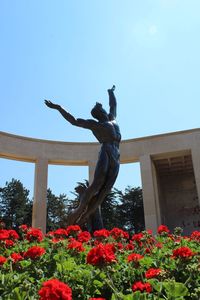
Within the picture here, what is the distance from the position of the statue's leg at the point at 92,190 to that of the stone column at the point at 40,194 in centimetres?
1635

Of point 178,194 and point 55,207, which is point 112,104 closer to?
point 178,194

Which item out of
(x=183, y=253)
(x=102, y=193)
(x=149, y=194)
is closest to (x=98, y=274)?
(x=183, y=253)

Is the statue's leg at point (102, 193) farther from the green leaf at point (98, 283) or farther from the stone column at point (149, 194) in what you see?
the stone column at point (149, 194)

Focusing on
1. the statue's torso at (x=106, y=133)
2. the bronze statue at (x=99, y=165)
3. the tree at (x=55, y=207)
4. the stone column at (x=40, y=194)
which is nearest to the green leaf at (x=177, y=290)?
the bronze statue at (x=99, y=165)

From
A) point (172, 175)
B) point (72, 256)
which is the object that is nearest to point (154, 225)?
point (172, 175)

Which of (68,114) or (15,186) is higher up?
(15,186)

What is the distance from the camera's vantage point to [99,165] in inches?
317

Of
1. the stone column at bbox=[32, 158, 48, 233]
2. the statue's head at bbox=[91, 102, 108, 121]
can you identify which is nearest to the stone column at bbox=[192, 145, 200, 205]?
the stone column at bbox=[32, 158, 48, 233]

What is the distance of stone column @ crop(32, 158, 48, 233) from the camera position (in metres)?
23.9

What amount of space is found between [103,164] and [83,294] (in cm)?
516

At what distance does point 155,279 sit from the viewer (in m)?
2.91

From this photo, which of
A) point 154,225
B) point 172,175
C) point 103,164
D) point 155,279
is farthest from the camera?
point 172,175

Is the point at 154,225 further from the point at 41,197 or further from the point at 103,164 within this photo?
the point at 103,164

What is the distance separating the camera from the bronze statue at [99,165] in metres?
7.76
